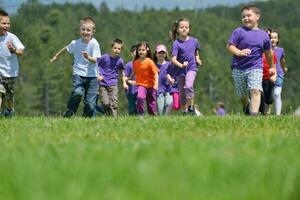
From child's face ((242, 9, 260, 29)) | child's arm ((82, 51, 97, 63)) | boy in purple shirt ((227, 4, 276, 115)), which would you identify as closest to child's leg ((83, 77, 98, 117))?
child's arm ((82, 51, 97, 63))

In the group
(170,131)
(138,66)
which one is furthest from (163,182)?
(138,66)

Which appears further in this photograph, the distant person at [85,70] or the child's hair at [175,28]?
the child's hair at [175,28]

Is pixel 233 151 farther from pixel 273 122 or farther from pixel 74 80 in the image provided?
pixel 74 80

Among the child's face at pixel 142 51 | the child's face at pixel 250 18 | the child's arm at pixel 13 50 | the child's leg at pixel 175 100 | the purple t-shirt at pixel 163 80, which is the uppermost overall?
the child's face at pixel 250 18

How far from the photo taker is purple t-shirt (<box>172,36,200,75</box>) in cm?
1548

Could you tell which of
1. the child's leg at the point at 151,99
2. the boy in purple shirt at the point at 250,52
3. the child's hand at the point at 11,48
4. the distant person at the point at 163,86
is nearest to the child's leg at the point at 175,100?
the distant person at the point at 163,86

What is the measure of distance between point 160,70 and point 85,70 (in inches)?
186

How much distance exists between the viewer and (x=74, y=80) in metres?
14.4

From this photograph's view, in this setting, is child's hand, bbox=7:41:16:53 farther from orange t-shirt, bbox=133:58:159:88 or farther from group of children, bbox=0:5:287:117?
orange t-shirt, bbox=133:58:159:88

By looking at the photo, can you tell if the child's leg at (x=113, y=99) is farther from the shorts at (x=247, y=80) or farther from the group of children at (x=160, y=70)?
the shorts at (x=247, y=80)

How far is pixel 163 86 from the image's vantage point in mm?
18750

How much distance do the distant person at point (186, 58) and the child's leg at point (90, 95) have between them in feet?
6.19

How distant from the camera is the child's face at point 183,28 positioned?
51.0 ft

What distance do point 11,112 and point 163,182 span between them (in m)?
10.7
